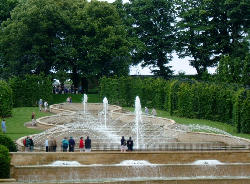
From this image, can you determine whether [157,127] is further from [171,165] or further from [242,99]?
[171,165]

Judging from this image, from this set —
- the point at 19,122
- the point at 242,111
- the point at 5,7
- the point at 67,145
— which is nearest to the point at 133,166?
the point at 67,145

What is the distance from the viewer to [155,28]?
7306 cm

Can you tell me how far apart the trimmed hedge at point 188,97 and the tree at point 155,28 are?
12327 millimetres

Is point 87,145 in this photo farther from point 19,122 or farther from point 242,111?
point 19,122

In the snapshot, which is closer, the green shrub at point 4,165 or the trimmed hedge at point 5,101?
the green shrub at point 4,165

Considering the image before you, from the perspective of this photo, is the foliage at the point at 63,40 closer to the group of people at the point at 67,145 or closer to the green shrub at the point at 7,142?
the group of people at the point at 67,145

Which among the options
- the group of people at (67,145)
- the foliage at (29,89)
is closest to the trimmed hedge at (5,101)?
the foliage at (29,89)

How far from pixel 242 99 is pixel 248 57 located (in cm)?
1761

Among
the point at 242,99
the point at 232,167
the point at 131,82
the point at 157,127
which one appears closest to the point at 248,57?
the point at 131,82

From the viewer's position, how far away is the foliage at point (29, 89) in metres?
56.8

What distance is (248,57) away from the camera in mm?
55781

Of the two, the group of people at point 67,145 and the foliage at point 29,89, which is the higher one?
the foliage at point 29,89

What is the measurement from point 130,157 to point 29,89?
110ft

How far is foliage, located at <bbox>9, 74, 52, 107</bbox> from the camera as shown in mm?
56844
